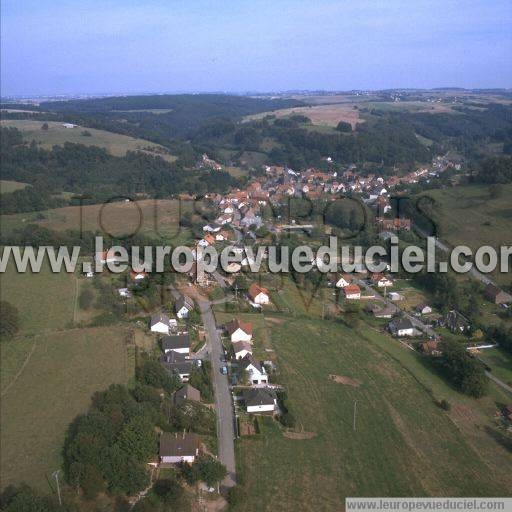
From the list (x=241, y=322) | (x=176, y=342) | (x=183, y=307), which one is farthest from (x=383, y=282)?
(x=176, y=342)

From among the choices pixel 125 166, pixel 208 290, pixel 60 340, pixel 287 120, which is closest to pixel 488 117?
pixel 287 120

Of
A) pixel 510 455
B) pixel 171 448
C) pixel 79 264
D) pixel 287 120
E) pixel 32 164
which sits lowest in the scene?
pixel 510 455

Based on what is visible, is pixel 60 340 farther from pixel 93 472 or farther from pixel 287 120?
pixel 287 120

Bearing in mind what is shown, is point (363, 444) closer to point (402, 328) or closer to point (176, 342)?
point (176, 342)

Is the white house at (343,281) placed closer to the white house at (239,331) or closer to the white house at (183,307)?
the white house at (239,331)

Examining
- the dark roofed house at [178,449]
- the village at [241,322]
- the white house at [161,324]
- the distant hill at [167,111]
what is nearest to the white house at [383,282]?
the village at [241,322]
